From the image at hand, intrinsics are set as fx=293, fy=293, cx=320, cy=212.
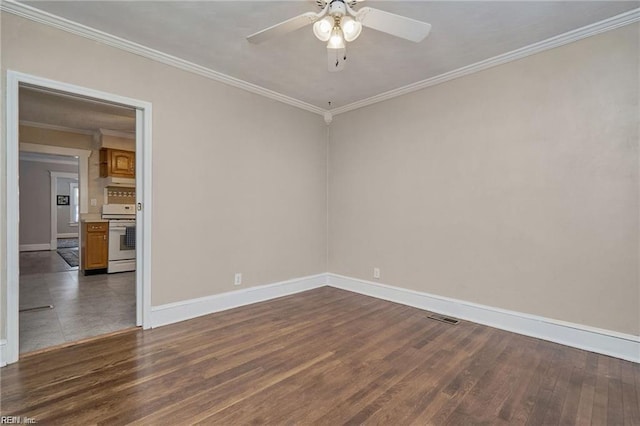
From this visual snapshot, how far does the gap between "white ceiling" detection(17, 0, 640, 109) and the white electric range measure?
400 cm

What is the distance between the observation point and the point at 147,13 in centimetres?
229

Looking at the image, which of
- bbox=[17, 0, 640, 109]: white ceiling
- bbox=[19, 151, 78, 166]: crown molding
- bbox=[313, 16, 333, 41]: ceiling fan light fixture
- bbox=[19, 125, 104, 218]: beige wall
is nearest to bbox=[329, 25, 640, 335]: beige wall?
bbox=[17, 0, 640, 109]: white ceiling

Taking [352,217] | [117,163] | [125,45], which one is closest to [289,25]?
[125,45]

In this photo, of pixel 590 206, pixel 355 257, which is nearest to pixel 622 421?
pixel 590 206

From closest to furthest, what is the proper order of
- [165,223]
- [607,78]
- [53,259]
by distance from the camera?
[607,78] < [165,223] < [53,259]

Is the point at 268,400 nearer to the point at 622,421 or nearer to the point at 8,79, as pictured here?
the point at 622,421

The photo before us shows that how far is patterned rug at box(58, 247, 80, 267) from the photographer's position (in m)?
6.40

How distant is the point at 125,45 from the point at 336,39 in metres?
2.01

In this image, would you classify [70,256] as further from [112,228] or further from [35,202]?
[112,228]

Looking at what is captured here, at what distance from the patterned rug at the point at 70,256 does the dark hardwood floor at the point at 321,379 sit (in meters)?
5.14

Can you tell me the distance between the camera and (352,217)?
4301mm

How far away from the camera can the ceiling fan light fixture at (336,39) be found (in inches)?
81.9

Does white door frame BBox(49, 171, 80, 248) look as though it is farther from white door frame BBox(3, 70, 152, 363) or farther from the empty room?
white door frame BBox(3, 70, 152, 363)

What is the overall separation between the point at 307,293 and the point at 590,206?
3.20m
